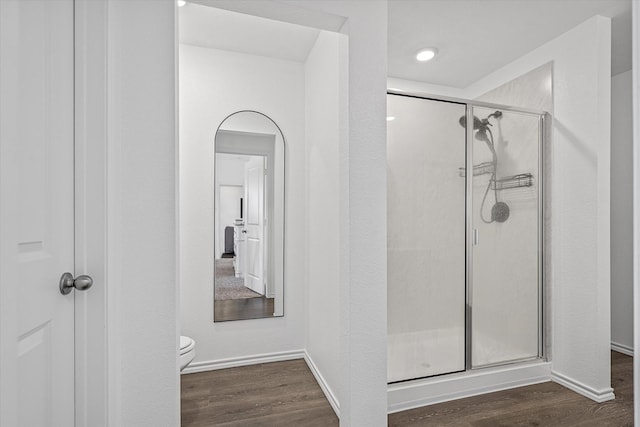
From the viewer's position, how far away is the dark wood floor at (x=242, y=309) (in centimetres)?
258

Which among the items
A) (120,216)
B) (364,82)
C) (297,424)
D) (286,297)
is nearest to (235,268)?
(286,297)

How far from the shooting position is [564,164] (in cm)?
234

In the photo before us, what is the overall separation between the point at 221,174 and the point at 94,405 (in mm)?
1772

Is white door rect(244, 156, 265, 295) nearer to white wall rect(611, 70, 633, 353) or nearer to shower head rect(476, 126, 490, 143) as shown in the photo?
shower head rect(476, 126, 490, 143)

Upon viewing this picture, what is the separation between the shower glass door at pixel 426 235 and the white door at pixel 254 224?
1078mm

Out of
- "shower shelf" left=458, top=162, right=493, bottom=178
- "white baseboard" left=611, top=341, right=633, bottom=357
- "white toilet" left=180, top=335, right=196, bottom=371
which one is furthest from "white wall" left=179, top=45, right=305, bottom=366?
"white baseboard" left=611, top=341, right=633, bottom=357

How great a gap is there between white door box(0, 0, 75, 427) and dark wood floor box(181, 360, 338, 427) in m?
1.02

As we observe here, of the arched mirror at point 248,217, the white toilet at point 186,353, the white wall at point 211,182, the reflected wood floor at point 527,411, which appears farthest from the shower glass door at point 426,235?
the white toilet at point 186,353

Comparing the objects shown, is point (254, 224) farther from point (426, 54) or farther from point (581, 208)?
point (581, 208)

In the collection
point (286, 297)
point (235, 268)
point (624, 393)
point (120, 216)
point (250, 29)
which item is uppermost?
point (250, 29)

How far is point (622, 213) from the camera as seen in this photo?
2.99 metres

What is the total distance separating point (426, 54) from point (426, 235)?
1549 millimetres

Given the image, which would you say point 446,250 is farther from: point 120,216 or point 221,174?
point 120,216

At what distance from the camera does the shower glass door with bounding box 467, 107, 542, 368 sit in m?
2.37
